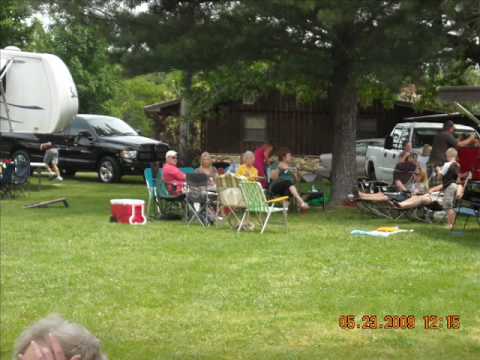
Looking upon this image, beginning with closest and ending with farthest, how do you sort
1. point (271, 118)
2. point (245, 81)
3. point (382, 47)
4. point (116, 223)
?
point (116, 223)
point (382, 47)
point (245, 81)
point (271, 118)

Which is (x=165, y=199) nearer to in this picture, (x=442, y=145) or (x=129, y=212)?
(x=129, y=212)

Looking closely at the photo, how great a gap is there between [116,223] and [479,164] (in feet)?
19.5

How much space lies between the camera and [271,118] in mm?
33188

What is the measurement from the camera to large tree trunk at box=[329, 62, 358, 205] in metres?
18.5

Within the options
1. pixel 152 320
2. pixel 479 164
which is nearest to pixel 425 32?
pixel 479 164

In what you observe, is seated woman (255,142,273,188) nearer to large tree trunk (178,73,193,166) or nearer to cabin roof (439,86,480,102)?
large tree trunk (178,73,193,166)

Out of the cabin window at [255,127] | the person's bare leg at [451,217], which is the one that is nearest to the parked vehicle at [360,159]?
the cabin window at [255,127]

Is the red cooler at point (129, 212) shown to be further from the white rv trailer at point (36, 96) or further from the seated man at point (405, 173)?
the white rv trailer at point (36, 96)

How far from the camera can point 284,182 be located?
649 inches

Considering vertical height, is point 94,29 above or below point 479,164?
above

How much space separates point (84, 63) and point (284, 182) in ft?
85.7

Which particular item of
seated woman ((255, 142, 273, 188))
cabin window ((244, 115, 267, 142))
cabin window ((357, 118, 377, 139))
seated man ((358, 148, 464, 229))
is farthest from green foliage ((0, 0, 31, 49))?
seated man ((358, 148, 464, 229))

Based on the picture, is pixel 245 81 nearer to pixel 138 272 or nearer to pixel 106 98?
pixel 138 272

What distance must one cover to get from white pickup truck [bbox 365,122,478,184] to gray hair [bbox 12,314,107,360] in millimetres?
20297
